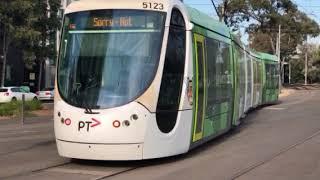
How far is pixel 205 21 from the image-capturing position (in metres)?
14.7

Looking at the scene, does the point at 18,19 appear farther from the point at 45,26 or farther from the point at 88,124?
the point at 88,124

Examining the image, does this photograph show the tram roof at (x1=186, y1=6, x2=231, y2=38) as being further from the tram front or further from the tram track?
the tram track

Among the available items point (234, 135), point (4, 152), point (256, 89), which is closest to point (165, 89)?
point (4, 152)

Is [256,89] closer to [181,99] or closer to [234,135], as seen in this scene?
[234,135]

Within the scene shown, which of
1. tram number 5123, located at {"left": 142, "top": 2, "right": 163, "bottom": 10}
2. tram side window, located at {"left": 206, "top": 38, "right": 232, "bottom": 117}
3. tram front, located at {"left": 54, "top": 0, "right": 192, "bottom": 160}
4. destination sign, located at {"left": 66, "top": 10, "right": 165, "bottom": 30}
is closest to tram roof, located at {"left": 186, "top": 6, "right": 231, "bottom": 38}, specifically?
tram side window, located at {"left": 206, "top": 38, "right": 232, "bottom": 117}

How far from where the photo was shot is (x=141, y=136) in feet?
37.4

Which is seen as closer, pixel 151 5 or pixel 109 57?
pixel 109 57

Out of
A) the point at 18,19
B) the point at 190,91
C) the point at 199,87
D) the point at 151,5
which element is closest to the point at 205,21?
the point at 199,87

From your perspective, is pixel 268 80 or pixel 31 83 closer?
pixel 268 80

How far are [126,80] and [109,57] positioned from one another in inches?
22.7

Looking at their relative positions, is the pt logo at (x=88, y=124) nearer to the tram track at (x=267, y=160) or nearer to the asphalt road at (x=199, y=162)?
the asphalt road at (x=199, y=162)

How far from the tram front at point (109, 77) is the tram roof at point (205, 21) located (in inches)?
61.2

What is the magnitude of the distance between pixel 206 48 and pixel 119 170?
4052 mm

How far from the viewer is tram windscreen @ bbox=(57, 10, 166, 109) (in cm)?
1152
